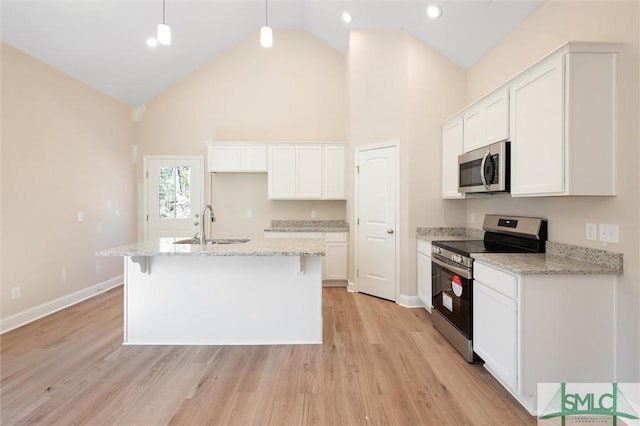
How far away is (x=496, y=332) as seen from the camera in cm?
202

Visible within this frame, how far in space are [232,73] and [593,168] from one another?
5.10m

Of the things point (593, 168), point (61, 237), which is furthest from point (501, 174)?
point (61, 237)

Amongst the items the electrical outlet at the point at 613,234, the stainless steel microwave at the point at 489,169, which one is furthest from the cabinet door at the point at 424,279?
the electrical outlet at the point at 613,234

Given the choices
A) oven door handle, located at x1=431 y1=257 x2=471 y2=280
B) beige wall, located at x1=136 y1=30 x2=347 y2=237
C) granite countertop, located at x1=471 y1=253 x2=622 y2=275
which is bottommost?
oven door handle, located at x1=431 y1=257 x2=471 y2=280

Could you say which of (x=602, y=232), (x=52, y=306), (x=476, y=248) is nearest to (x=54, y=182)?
(x=52, y=306)

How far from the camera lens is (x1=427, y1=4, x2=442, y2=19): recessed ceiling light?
3.29 m

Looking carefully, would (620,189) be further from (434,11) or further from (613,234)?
(434,11)

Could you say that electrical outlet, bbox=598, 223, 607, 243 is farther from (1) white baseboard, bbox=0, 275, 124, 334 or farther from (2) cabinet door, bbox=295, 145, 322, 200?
(1) white baseboard, bbox=0, 275, 124, 334

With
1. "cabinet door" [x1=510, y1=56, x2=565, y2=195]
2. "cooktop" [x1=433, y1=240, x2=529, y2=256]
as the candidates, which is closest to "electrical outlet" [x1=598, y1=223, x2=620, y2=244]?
"cabinet door" [x1=510, y1=56, x2=565, y2=195]

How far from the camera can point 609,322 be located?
1796mm

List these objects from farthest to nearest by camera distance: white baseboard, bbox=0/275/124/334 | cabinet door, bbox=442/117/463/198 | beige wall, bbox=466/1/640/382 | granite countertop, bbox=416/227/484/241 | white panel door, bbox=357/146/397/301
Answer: white panel door, bbox=357/146/397/301, granite countertop, bbox=416/227/484/241, cabinet door, bbox=442/117/463/198, white baseboard, bbox=0/275/124/334, beige wall, bbox=466/1/640/382

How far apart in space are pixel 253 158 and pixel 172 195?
167 cm

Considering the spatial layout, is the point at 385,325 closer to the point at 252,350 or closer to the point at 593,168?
the point at 252,350

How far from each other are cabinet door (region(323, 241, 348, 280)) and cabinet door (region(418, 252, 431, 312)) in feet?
4.18
